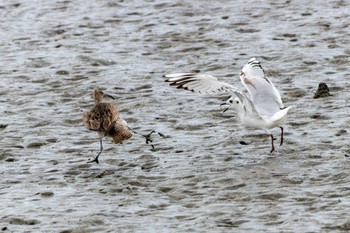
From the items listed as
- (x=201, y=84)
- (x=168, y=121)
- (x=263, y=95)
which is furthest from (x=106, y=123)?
(x=263, y=95)

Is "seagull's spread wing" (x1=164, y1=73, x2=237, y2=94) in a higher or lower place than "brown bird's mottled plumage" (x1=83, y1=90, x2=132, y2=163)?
higher

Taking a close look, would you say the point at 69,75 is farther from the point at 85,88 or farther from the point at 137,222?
the point at 137,222

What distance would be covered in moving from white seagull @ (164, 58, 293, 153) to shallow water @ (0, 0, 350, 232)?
35 cm

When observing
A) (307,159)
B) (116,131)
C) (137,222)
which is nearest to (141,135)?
(116,131)

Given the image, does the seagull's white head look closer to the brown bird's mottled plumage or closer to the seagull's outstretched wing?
the seagull's outstretched wing

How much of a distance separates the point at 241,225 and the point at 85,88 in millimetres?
5610

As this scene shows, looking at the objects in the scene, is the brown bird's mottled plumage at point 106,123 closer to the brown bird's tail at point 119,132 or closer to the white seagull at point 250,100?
the brown bird's tail at point 119,132

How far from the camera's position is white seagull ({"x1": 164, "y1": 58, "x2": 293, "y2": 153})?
34.9 feet

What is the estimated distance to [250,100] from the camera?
10.8 meters

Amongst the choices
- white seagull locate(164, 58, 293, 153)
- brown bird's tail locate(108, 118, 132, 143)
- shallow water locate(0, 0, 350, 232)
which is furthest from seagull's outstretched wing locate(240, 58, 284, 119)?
brown bird's tail locate(108, 118, 132, 143)

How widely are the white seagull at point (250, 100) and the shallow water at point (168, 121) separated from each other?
0.35 meters

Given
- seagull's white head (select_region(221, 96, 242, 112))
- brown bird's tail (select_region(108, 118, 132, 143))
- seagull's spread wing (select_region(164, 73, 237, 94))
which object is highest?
seagull's spread wing (select_region(164, 73, 237, 94))

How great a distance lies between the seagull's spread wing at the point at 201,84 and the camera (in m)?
10.6

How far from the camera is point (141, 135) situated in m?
11.6
